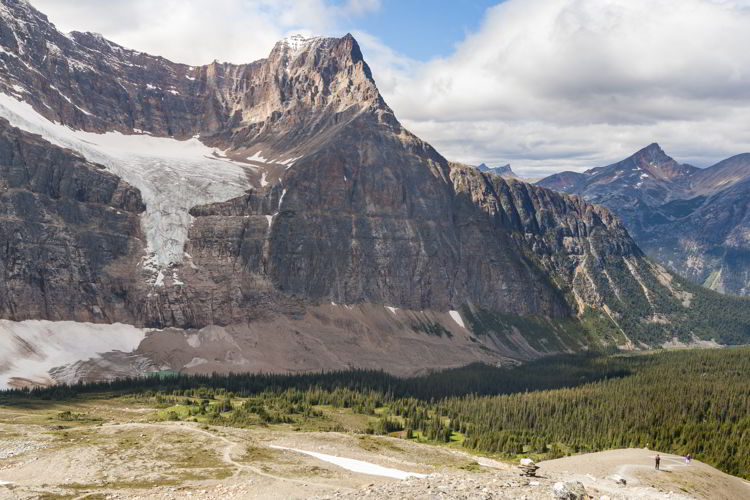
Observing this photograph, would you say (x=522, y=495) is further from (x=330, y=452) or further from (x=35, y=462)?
(x=35, y=462)

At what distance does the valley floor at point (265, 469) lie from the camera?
209 ft

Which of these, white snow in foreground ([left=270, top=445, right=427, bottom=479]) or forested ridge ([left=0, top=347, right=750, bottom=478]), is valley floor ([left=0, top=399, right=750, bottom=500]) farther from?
forested ridge ([left=0, top=347, right=750, bottom=478])

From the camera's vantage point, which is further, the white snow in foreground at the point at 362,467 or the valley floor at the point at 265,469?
the white snow in foreground at the point at 362,467

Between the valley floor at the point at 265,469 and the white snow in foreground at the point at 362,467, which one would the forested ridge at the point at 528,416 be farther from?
the white snow in foreground at the point at 362,467

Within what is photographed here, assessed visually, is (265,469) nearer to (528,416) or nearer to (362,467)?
(362,467)

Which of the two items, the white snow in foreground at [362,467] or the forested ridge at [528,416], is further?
the forested ridge at [528,416]

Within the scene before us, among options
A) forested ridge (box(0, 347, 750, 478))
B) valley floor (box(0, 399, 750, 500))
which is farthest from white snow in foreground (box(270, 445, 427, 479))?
forested ridge (box(0, 347, 750, 478))

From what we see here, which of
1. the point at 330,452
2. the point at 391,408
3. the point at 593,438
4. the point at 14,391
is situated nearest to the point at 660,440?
the point at 593,438

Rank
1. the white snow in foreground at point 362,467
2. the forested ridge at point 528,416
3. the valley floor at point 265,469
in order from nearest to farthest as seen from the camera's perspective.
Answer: the valley floor at point 265,469, the white snow in foreground at point 362,467, the forested ridge at point 528,416

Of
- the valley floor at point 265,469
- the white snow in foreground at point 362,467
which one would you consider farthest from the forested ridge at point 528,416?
the white snow in foreground at point 362,467

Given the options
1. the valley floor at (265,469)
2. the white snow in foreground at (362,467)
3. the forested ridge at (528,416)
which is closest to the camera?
the valley floor at (265,469)

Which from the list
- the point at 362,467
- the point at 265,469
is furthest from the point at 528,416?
the point at 265,469

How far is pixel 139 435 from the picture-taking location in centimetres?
10694

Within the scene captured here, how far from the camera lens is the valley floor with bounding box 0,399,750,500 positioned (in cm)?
6375
